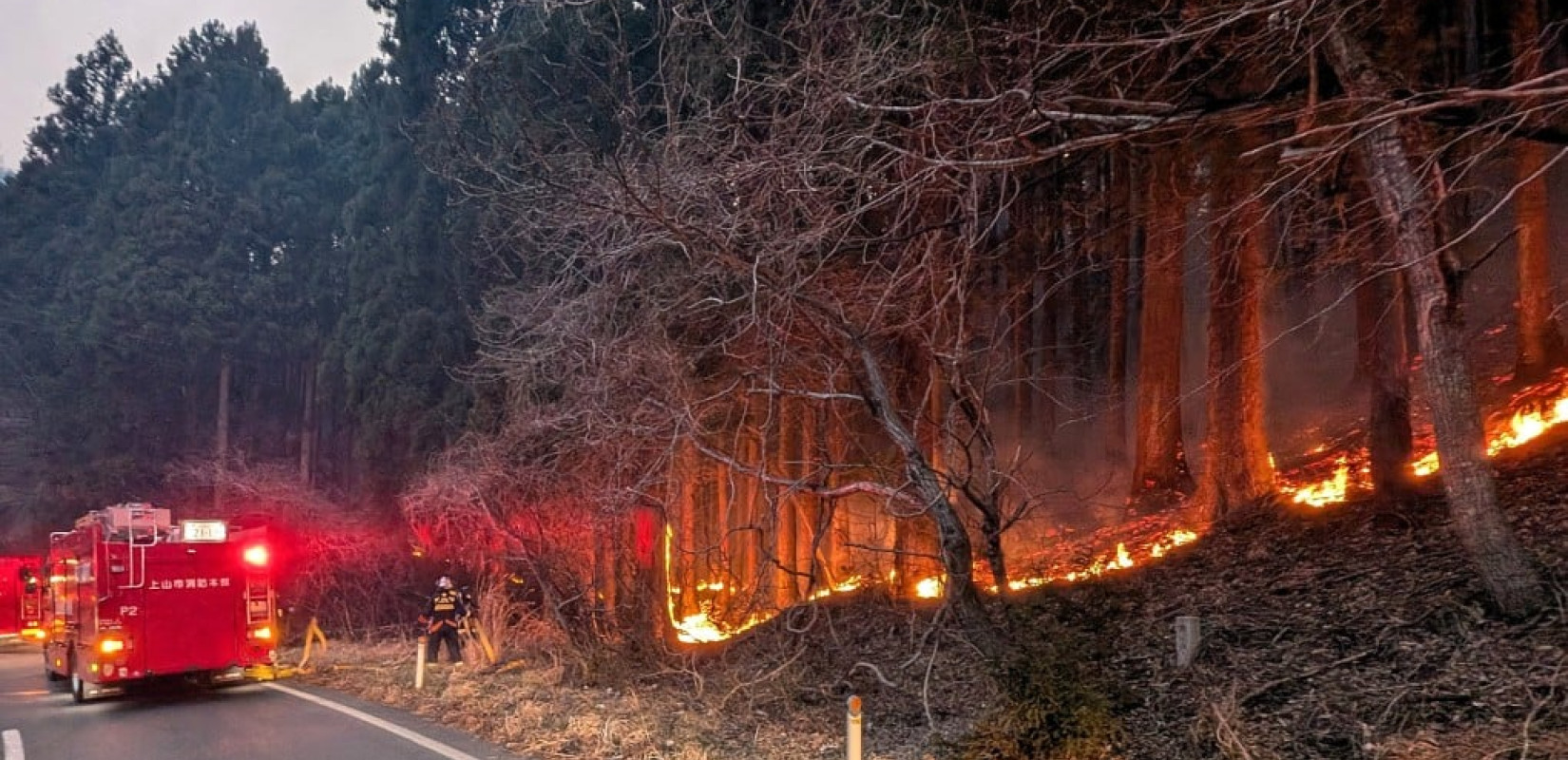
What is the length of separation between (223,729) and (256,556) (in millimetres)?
4523

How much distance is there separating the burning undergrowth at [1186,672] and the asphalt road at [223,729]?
0.69 metres

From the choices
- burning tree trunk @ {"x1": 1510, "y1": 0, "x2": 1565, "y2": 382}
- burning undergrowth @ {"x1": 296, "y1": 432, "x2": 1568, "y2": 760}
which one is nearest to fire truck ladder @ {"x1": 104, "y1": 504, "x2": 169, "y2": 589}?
burning undergrowth @ {"x1": 296, "y1": 432, "x2": 1568, "y2": 760}

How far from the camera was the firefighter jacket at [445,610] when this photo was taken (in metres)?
17.1

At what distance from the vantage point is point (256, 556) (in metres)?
15.5

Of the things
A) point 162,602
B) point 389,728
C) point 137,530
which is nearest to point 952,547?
point 389,728

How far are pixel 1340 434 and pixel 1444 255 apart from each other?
10854 millimetres

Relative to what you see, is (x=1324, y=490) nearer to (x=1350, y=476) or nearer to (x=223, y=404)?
(x=1350, y=476)

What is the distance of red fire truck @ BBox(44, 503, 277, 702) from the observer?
14023 mm

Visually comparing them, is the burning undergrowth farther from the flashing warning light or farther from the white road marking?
the flashing warning light

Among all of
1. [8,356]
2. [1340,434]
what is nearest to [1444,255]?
[1340,434]

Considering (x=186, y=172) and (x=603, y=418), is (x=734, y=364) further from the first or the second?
(x=186, y=172)

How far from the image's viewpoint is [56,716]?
42.9 feet

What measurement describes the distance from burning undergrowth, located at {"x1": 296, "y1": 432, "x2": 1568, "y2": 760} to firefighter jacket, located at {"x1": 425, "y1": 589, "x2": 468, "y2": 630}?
2.76 meters

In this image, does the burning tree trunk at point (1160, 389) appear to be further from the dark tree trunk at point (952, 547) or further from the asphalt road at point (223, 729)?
the asphalt road at point (223, 729)
